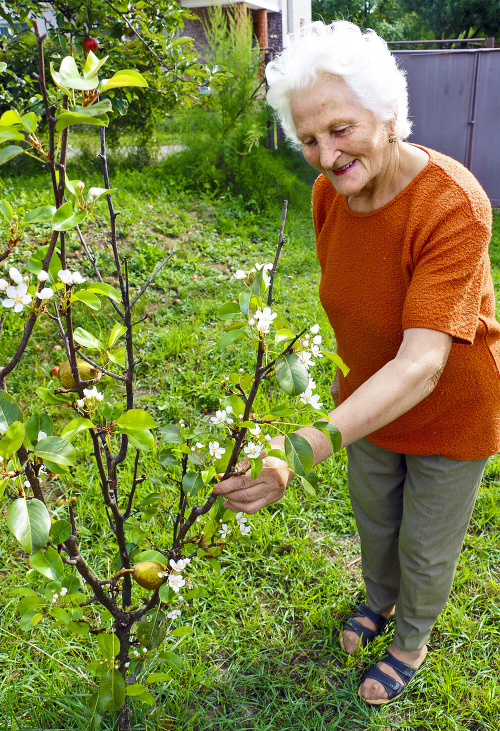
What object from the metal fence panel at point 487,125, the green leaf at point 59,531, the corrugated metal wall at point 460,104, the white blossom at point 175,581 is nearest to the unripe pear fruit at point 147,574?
the white blossom at point 175,581

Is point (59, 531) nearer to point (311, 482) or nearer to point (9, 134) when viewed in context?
point (311, 482)

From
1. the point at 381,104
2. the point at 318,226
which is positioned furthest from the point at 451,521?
the point at 381,104

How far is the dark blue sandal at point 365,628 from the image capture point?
2.15 m

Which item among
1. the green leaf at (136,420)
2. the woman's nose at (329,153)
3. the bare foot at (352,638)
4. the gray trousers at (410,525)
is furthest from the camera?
the bare foot at (352,638)

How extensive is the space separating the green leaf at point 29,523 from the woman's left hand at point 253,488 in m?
0.47

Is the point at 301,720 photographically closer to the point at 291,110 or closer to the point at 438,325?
the point at 438,325

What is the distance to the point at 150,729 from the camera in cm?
177

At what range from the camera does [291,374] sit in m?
1.04

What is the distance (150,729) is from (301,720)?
1.61 ft

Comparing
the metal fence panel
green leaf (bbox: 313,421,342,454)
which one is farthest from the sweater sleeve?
the metal fence panel

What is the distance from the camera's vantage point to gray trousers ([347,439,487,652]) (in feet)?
5.90

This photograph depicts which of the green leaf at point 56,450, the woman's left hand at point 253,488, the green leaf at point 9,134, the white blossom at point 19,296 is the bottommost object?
the woman's left hand at point 253,488

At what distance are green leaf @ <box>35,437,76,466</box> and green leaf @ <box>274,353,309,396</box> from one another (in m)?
0.39

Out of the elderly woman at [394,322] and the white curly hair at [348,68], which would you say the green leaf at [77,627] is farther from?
the white curly hair at [348,68]
